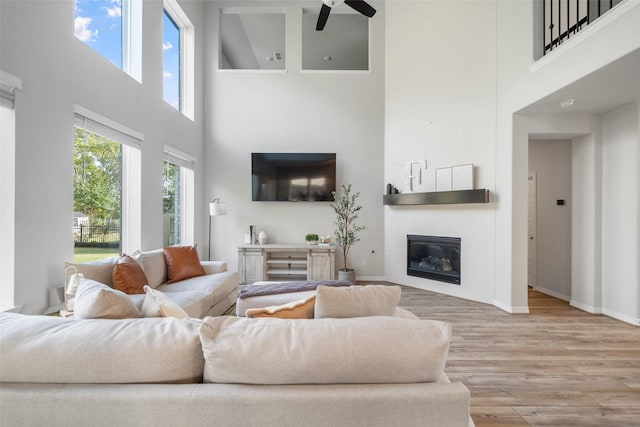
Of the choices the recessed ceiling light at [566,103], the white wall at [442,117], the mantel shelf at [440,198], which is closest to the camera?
the recessed ceiling light at [566,103]

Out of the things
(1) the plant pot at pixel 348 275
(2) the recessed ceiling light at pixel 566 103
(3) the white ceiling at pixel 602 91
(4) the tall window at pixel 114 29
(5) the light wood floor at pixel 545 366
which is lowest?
(5) the light wood floor at pixel 545 366

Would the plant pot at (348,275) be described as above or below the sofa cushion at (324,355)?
below

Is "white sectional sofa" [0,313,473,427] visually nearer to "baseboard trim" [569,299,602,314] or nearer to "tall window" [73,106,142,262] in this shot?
"tall window" [73,106,142,262]

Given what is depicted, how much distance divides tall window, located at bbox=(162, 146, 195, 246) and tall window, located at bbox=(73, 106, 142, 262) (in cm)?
64

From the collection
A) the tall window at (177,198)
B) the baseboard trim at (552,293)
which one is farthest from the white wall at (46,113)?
the baseboard trim at (552,293)

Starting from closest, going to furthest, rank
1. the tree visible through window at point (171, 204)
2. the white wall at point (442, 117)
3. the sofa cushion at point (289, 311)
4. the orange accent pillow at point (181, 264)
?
the sofa cushion at point (289, 311), the orange accent pillow at point (181, 264), the white wall at point (442, 117), the tree visible through window at point (171, 204)

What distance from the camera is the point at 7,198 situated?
85.5 inches

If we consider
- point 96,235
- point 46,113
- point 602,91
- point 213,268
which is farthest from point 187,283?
point 602,91

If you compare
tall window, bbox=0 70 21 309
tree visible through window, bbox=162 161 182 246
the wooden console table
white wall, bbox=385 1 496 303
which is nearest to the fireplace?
white wall, bbox=385 1 496 303

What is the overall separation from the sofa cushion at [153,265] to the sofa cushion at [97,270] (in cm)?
38

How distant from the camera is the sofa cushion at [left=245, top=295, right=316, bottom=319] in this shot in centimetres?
136

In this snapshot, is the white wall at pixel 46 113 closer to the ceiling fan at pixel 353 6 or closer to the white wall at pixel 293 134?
the white wall at pixel 293 134

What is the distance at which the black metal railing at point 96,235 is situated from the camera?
2.89 meters

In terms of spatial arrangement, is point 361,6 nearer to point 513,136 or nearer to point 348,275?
point 513,136
